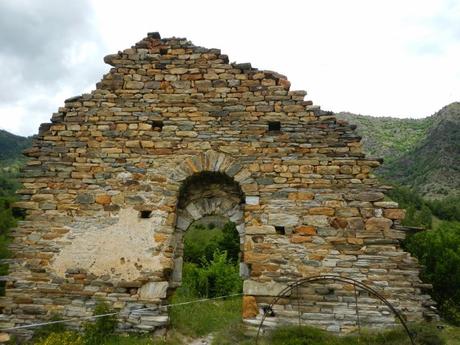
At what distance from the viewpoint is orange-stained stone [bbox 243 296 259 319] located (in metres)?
6.10

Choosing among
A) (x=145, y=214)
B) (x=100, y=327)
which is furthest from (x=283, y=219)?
(x=100, y=327)

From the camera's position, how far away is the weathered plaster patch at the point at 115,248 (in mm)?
6488

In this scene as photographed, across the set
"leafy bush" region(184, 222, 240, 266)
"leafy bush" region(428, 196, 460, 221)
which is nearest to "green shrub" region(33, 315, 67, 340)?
"leafy bush" region(184, 222, 240, 266)

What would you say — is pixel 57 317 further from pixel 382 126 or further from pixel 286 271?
pixel 382 126

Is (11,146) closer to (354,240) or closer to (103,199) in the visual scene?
(103,199)

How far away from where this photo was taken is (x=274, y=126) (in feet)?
23.1

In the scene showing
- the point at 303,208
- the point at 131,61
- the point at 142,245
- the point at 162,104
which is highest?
the point at 131,61

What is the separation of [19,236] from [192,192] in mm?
3028

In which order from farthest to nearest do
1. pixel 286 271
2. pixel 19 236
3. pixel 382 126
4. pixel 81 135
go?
1. pixel 382 126
2. pixel 81 135
3. pixel 19 236
4. pixel 286 271

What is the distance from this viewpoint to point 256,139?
6.93 metres

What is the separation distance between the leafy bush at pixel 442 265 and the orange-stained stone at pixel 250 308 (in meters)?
6.21

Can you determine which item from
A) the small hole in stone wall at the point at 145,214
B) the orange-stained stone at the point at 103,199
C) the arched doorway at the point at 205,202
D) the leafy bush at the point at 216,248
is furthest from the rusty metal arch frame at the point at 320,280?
the leafy bush at the point at 216,248

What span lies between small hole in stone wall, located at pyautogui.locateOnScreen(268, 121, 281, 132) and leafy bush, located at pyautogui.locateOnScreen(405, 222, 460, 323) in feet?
20.6

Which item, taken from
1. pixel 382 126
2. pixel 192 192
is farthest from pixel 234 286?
pixel 382 126
